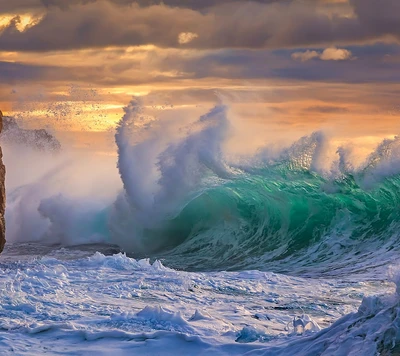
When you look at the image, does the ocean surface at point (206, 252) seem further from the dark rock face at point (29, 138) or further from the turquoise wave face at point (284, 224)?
the dark rock face at point (29, 138)

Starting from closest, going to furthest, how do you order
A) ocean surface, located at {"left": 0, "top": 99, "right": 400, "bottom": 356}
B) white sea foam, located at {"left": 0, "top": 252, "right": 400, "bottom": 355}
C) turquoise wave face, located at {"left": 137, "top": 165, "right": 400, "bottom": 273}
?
white sea foam, located at {"left": 0, "top": 252, "right": 400, "bottom": 355} → ocean surface, located at {"left": 0, "top": 99, "right": 400, "bottom": 356} → turquoise wave face, located at {"left": 137, "top": 165, "right": 400, "bottom": 273}

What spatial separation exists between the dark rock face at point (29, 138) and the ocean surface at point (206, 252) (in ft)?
64.8

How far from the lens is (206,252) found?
18.8m

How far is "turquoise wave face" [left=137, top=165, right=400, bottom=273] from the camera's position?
57.0ft

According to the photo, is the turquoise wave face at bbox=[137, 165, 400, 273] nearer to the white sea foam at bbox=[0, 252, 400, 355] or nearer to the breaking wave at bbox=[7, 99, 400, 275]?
the breaking wave at bbox=[7, 99, 400, 275]

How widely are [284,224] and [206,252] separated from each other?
237 centimetres

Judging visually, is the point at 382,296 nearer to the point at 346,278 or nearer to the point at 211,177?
the point at 346,278

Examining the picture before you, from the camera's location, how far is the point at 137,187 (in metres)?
22.5

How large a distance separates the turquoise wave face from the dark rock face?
2975 centimetres

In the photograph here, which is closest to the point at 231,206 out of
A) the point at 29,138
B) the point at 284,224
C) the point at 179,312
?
the point at 284,224

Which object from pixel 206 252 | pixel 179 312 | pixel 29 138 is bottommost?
pixel 206 252

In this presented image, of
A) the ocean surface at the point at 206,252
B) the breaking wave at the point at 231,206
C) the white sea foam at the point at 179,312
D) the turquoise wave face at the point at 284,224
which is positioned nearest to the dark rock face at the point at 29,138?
the ocean surface at the point at 206,252

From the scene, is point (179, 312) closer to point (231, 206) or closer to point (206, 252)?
point (206, 252)

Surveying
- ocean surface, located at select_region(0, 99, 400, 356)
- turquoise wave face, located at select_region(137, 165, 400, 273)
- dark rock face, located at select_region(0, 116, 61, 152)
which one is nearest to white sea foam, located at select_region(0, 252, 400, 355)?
ocean surface, located at select_region(0, 99, 400, 356)
